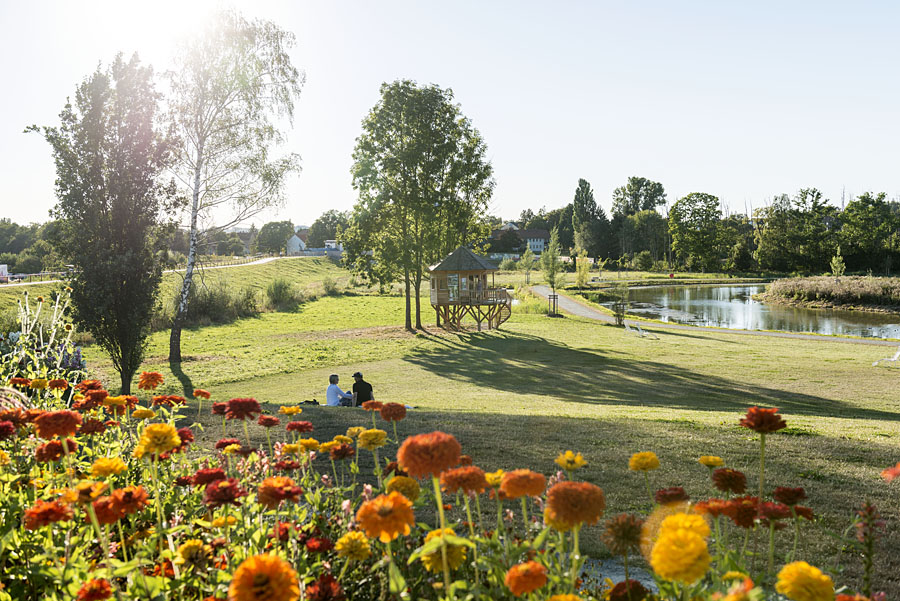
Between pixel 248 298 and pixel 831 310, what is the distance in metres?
38.4

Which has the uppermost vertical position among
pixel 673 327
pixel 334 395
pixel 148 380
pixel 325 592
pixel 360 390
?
pixel 148 380

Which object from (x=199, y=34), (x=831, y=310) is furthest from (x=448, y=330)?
(x=831, y=310)

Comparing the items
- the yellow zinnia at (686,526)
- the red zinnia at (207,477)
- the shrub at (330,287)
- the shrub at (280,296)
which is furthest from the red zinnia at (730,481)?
the shrub at (330,287)

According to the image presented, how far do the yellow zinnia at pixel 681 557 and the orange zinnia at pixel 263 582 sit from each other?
0.83m

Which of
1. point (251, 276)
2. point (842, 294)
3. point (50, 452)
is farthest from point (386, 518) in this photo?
point (842, 294)

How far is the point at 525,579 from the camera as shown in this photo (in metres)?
1.46

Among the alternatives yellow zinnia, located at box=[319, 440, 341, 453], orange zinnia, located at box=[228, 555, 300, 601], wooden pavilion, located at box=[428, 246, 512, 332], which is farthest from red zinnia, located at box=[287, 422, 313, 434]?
wooden pavilion, located at box=[428, 246, 512, 332]

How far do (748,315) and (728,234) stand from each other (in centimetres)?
4906

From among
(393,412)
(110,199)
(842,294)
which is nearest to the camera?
(393,412)

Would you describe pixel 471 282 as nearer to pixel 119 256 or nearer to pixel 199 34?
pixel 199 34

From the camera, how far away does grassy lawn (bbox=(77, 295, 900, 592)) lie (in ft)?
17.0

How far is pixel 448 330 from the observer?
1040 inches

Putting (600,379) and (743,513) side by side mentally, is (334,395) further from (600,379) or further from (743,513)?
(743,513)

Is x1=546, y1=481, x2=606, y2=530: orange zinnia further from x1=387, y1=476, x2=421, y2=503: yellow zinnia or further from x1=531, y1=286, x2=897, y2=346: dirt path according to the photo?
x1=531, y1=286, x2=897, y2=346: dirt path
